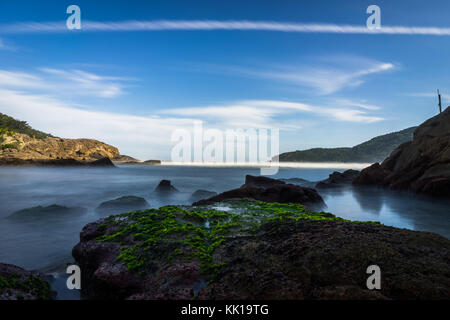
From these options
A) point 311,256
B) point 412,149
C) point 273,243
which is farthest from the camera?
point 412,149

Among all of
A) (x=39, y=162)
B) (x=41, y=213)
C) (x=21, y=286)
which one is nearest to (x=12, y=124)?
(x=39, y=162)

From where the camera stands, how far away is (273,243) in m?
4.64

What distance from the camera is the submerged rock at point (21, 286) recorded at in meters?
3.75

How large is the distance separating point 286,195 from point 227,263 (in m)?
9.42

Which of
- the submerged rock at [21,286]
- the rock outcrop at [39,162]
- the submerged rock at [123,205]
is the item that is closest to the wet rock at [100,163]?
the rock outcrop at [39,162]

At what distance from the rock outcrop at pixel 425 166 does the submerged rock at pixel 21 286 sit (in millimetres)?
21531

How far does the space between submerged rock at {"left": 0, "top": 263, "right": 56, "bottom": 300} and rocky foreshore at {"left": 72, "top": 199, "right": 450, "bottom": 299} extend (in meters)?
Result: 0.78

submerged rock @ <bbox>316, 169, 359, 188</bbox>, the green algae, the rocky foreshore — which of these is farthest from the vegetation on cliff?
the rocky foreshore

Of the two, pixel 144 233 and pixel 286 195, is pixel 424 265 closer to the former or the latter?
pixel 144 233

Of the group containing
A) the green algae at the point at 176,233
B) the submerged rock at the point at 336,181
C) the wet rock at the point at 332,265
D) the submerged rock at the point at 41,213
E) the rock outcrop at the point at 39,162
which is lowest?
the submerged rock at the point at 41,213

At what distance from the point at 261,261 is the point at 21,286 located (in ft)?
13.4

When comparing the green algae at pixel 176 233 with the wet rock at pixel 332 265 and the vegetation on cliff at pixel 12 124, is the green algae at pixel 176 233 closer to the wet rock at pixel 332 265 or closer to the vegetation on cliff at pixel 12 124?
the wet rock at pixel 332 265

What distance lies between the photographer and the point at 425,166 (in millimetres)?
19359
